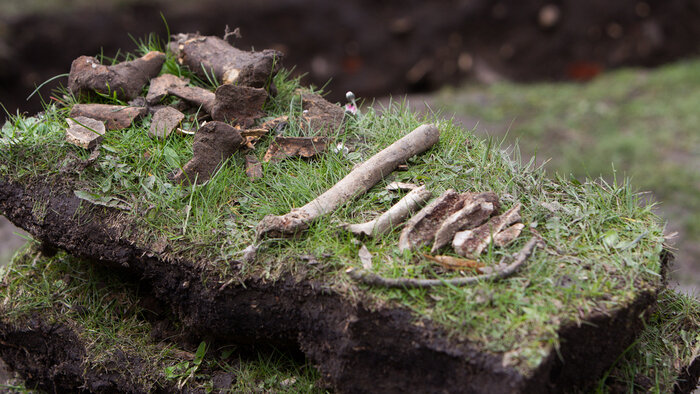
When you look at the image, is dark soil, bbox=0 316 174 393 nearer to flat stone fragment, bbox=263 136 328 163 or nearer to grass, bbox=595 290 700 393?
flat stone fragment, bbox=263 136 328 163

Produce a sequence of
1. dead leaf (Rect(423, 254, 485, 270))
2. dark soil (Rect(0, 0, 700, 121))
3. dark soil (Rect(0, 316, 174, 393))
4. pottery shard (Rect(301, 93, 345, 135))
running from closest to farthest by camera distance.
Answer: dead leaf (Rect(423, 254, 485, 270))
dark soil (Rect(0, 316, 174, 393))
pottery shard (Rect(301, 93, 345, 135))
dark soil (Rect(0, 0, 700, 121))

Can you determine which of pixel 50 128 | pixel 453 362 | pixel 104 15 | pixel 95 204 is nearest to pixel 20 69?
pixel 104 15

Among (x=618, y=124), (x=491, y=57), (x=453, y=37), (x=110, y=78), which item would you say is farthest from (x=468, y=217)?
(x=491, y=57)

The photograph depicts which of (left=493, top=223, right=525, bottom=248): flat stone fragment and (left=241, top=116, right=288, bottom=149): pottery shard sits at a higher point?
(left=241, top=116, right=288, bottom=149): pottery shard

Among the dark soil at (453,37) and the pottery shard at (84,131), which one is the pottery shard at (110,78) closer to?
the pottery shard at (84,131)

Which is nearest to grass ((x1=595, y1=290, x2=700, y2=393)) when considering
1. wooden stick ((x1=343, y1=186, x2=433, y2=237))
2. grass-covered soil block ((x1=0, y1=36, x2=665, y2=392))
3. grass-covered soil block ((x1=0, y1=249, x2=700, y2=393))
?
grass-covered soil block ((x1=0, y1=249, x2=700, y2=393))

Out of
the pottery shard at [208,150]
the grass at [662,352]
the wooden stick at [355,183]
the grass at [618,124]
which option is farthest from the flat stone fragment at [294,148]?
the grass at [618,124]
